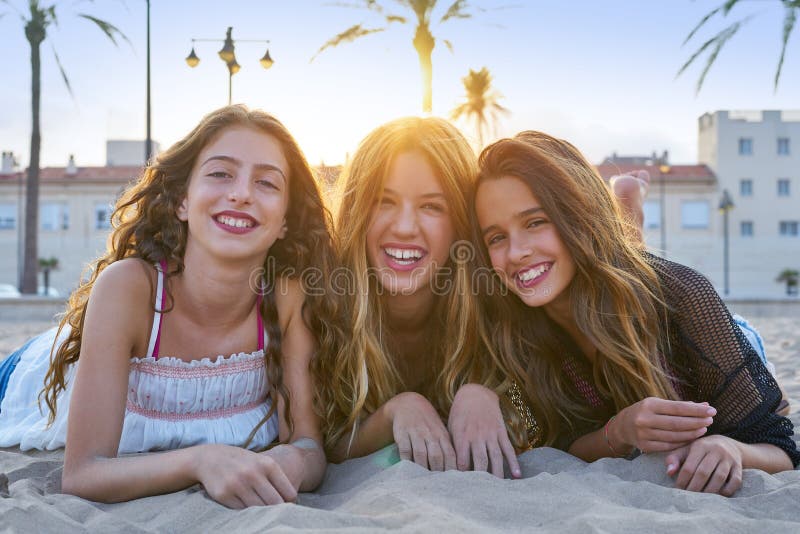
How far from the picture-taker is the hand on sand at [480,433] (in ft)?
9.14

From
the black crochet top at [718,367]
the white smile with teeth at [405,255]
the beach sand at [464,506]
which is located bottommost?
the beach sand at [464,506]

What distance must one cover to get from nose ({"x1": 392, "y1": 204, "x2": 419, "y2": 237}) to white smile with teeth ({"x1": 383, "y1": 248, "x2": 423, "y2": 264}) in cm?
9

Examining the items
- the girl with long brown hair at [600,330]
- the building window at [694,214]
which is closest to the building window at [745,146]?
the building window at [694,214]

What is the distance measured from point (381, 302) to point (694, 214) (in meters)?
40.0

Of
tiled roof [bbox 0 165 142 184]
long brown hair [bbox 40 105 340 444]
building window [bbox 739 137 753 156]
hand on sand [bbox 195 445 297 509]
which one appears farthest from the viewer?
building window [bbox 739 137 753 156]

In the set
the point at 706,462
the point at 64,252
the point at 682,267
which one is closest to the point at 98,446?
the point at 706,462

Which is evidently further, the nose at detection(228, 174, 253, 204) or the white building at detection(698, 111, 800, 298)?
the white building at detection(698, 111, 800, 298)

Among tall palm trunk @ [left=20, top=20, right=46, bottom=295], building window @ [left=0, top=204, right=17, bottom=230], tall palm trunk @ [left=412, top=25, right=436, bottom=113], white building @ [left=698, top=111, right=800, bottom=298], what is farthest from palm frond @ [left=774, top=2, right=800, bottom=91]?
building window @ [left=0, top=204, right=17, bottom=230]

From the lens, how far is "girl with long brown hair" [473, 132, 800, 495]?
2904mm

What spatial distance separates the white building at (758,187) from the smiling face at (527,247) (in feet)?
135

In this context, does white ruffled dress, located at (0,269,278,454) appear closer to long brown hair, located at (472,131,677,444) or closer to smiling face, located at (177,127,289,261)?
smiling face, located at (177,127,289,261)

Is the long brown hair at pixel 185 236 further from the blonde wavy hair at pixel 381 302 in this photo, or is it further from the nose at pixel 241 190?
the nose at pixel 241 190

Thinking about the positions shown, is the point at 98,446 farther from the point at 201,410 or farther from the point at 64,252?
the point at 64,252

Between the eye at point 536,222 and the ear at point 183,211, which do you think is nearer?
the eye at point 536,222
